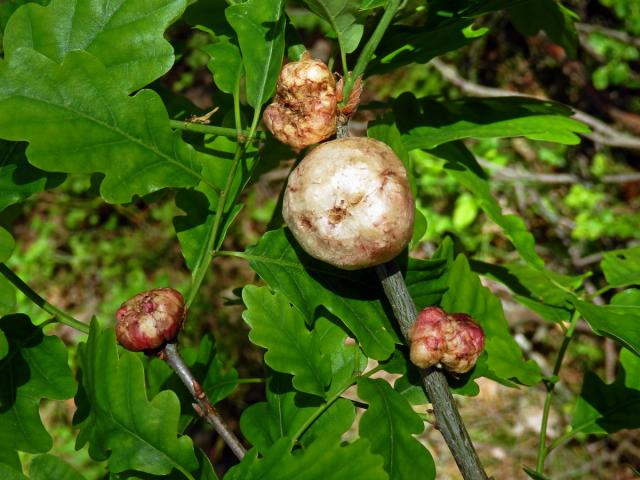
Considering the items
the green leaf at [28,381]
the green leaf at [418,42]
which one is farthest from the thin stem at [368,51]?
the green leaf at [28,381]

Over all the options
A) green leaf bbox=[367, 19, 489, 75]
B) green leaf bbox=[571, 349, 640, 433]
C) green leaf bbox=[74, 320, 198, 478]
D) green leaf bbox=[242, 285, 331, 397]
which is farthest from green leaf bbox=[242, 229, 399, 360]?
green leaf bbox=[571, 349, 640, 433]

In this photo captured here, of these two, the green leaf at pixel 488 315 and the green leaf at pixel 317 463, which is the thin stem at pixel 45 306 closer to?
Result: the green leaf at pixel 317 463

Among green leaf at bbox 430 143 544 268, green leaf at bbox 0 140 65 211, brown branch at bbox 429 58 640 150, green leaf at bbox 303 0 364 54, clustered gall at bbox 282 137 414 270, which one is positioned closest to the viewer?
clustered gall at bbox 282 137 414 270

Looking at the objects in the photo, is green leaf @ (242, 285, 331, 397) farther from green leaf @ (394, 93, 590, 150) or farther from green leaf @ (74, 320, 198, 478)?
green leaf @ (394, 93, 590, 150)

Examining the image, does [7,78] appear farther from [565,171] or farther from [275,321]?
[565,171]

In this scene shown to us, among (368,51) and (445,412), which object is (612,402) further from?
(368,51)
